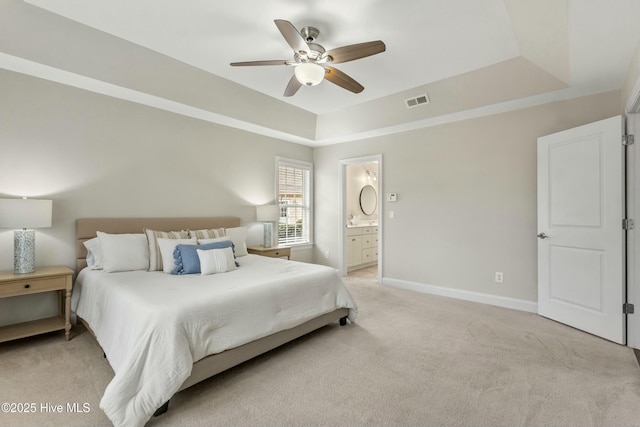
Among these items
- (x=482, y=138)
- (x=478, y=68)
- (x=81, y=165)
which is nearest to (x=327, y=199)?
(x=482, y=138)

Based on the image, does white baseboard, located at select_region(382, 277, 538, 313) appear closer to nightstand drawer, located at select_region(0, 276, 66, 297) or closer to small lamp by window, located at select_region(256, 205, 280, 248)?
small lamp by window, located at select_region(256, 205, 280, 248)

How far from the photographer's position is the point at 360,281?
5207mm

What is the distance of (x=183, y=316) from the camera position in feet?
6.27

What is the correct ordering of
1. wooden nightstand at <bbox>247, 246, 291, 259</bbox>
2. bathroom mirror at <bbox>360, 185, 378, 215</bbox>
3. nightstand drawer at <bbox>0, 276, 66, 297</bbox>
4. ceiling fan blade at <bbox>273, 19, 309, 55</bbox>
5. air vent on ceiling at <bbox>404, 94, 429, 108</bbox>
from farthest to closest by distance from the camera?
bathroom mirror at <bbox>360, 185, 378, 215</bbox> < wooden nightstand at <bbox>247, 246, 291, 259</bbox> < air vent on ceiling at <bbox>404, 94, 429, 108</bbox> < nightstand drawer at <bbox>0, 276, 66, 297</bbox> < ceiling fan blade at <bbox>273, 19, 309, 55</bbox>

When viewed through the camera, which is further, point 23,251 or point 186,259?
point 186,259

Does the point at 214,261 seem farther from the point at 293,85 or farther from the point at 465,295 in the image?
the point at 465,295

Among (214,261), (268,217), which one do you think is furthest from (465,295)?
(214,261)

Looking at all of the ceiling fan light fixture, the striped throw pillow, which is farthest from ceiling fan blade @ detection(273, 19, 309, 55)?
the striped throw pillow

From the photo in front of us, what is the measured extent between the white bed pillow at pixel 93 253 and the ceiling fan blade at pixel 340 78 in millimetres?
2797

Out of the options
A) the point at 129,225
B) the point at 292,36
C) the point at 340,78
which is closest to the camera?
the point at 292,36

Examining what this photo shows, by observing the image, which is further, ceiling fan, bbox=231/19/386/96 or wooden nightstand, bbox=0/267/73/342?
wooden nightstand, bbox=0/267/73/342

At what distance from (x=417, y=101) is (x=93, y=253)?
4.12 m

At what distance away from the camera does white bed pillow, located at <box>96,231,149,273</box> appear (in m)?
2.98

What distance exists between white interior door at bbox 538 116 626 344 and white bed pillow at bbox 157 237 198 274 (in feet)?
12.6
